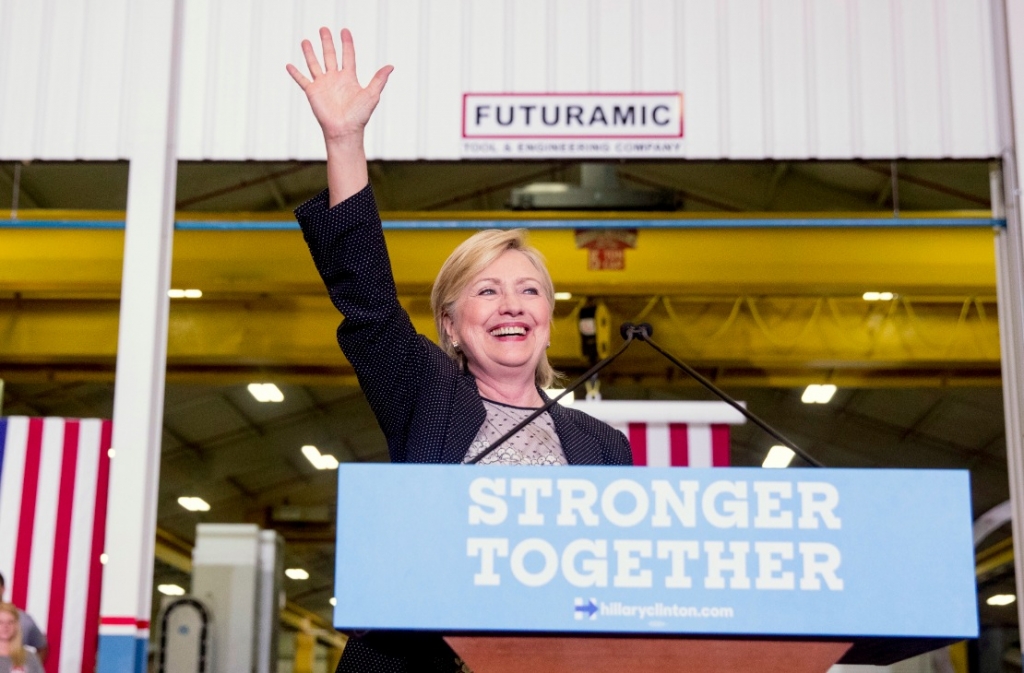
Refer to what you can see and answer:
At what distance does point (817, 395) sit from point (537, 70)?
30.9 feet

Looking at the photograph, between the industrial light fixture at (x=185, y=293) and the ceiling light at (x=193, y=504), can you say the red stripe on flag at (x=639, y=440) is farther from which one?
the ceiling light at (x=193, y=504)

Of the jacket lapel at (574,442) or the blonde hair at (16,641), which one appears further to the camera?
the blonde hair at (16,641)

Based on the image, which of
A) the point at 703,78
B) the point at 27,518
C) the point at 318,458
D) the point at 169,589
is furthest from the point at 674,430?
the point at 169,589

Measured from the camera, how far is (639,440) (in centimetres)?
425

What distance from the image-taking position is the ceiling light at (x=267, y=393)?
499 inches

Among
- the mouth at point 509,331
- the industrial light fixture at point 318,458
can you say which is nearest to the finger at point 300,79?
the mouth at point 509,331

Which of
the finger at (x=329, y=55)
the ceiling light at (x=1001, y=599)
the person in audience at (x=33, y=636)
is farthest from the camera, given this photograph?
the ceiling light at (x=1001, y=599)

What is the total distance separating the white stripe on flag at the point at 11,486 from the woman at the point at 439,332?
264 centimetres

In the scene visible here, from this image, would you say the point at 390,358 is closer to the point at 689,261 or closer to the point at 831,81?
the point at 831,81

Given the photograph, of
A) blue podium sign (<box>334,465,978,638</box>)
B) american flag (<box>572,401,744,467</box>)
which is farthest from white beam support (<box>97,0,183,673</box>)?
blue podium sign (<box>334,465,978,638</box>)

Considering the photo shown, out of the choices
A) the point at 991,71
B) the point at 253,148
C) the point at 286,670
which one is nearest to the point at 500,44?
the point at 253,148

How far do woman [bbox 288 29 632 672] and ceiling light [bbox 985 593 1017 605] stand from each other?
59.9 ft

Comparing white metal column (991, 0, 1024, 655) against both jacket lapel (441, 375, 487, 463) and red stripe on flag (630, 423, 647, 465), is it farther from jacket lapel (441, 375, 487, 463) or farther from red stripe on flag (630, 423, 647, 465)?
jacket lapel (441, 375, 487, 463)

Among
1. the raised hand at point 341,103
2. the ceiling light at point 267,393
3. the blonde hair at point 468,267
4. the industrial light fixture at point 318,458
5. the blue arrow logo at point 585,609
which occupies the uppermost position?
the ceiling light at point 267,393
